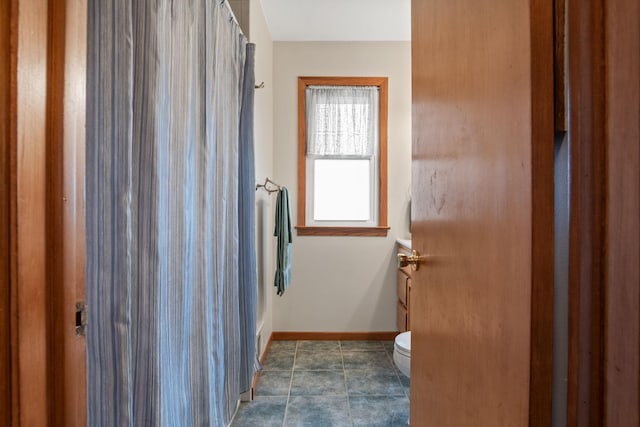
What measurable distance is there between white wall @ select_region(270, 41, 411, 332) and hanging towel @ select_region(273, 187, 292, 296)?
50 centimetres

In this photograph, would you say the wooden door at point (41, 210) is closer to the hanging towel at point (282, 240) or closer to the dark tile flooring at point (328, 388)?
the dark tile flooring at point (328, 388)

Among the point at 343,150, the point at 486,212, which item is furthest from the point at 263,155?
the point at 486,212

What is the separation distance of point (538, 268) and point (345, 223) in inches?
106

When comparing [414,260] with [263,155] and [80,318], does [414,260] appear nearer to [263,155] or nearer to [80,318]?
[80,318]

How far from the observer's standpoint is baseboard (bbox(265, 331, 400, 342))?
10.4ft

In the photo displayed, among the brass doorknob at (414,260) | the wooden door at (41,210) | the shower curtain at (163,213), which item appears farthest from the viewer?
the brass doorknob at (414,260)

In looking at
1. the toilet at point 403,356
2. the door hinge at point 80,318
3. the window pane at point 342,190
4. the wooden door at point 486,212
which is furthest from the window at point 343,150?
the door hinge at point 80,318

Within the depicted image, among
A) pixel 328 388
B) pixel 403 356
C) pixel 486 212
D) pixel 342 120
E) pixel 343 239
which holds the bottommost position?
pixel 328 388

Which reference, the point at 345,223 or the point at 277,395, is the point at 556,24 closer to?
the point at 277,395

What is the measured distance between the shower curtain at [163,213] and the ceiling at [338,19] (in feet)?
3.09

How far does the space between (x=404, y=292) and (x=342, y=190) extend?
105cm

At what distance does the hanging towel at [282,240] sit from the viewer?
2.66m

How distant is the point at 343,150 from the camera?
3219 mm

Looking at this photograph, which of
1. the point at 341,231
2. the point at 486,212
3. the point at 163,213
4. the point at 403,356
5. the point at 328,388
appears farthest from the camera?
the point at 341,231
